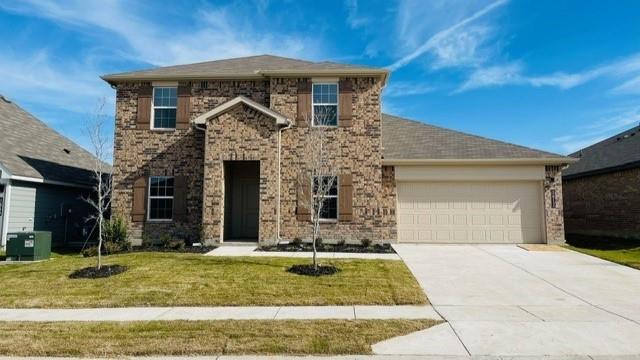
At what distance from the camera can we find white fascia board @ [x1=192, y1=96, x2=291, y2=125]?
1400 centimetres

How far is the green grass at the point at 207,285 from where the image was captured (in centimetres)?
750

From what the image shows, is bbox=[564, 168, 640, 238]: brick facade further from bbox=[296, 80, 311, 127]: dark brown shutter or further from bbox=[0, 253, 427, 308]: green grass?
bbox=[296, 80, 311, 127]: dark brown shutter

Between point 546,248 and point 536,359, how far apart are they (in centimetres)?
1024

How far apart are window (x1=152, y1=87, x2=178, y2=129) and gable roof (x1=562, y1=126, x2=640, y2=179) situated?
17614mm

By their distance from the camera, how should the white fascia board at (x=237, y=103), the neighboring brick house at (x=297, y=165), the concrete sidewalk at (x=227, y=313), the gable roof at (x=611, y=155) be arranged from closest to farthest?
the concrete sidewalk at (x=227, y=313), the white fascia board at (x=237, y=103), the neighboring brick house at (x=297, y=165), the gable roof at (x=611, y=155)

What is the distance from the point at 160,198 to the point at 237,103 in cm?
460

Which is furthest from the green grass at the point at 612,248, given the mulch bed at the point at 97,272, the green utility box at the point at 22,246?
the green utility box at the point at 22,246

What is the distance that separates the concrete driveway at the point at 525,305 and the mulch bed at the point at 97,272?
7.02 m

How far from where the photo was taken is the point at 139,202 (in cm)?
1498

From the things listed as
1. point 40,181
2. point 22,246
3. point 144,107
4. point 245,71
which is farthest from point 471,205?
point 40,181

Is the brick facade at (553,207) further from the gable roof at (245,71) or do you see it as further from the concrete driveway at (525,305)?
the gable roof at (245,71)

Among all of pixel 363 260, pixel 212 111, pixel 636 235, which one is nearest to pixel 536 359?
pixel 363 260

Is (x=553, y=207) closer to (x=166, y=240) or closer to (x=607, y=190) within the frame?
(x=607, y=190)

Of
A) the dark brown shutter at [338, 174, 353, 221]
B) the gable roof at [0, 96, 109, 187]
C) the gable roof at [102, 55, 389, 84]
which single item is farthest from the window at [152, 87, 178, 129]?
the dark brown shutter at [338, 174, 353, 221]
